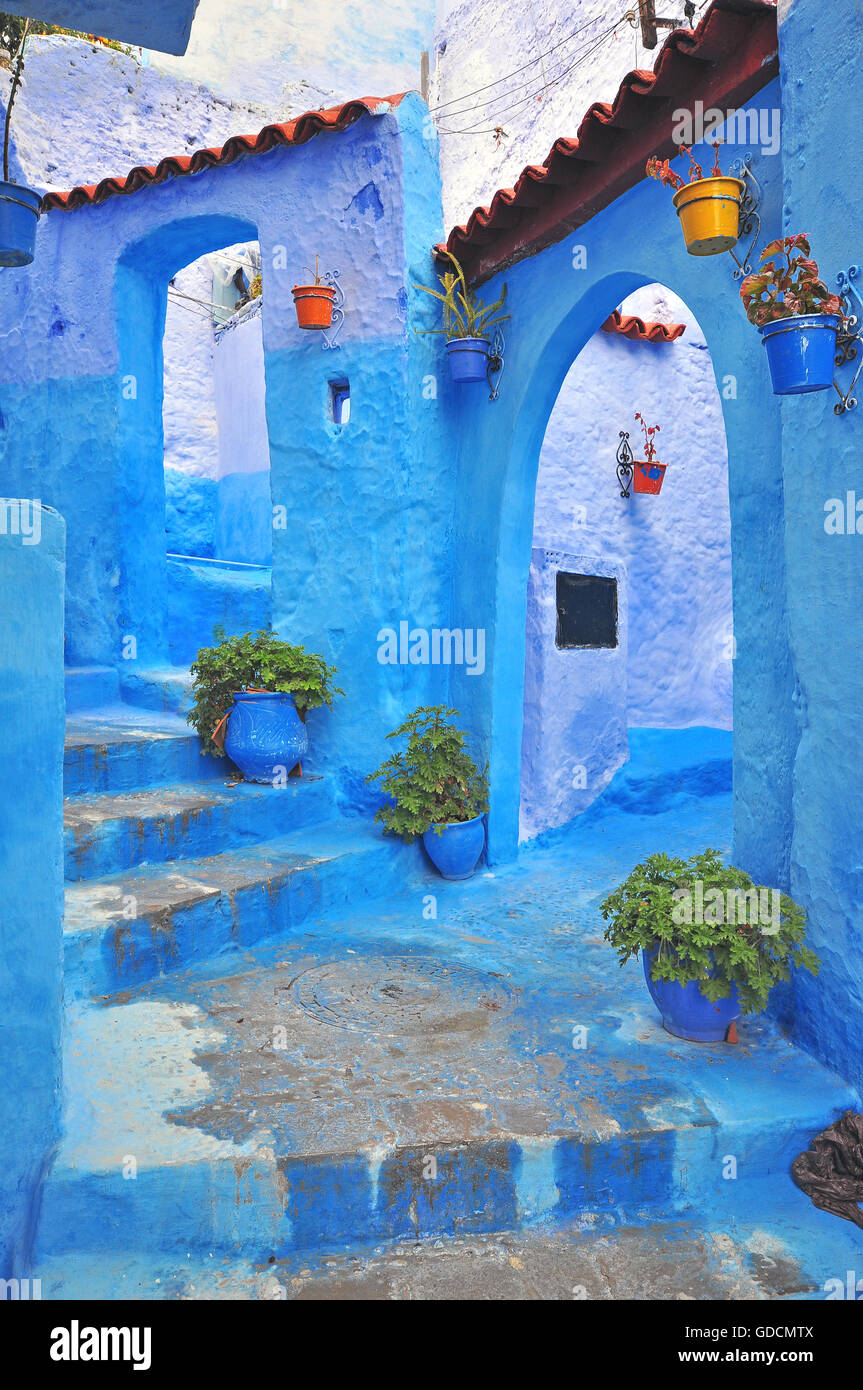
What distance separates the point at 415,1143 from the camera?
290 cm

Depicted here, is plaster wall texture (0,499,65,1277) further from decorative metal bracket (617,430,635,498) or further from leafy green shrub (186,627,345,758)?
decorative metal bracket (617,430,635,498)

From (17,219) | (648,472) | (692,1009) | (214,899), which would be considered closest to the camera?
(692,1009)

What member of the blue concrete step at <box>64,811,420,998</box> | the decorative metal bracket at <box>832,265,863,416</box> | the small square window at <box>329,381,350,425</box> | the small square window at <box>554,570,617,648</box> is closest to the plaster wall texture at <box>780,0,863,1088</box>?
the decorative metal bracket at <box>832,265,863,416</box>

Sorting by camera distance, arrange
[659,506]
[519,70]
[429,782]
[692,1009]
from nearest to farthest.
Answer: [692,1009] < [429,782] < [659,506] < [519,70]

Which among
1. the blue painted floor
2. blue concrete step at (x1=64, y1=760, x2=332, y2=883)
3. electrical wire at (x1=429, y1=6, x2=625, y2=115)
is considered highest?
electrical wire at (x1=429, y1=6, x2=625, y2=115)

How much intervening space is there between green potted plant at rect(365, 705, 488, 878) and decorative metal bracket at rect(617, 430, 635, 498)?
7.73 feet

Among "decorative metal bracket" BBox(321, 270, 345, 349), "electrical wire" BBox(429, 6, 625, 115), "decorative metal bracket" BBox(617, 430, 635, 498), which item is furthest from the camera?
"electrical wire" BBox(429, 6, 625, 115)

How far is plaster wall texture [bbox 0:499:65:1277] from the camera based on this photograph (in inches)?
105

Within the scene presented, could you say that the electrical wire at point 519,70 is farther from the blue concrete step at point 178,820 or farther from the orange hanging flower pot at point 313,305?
the blue concrete step at point 178,820

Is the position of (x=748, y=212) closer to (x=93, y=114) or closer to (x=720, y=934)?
(x=720, y=934)

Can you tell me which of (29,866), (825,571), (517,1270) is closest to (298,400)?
(825,571)

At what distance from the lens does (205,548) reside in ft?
36.9

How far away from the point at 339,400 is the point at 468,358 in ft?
4.17

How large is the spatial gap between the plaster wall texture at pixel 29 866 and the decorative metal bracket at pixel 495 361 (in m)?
3.68
